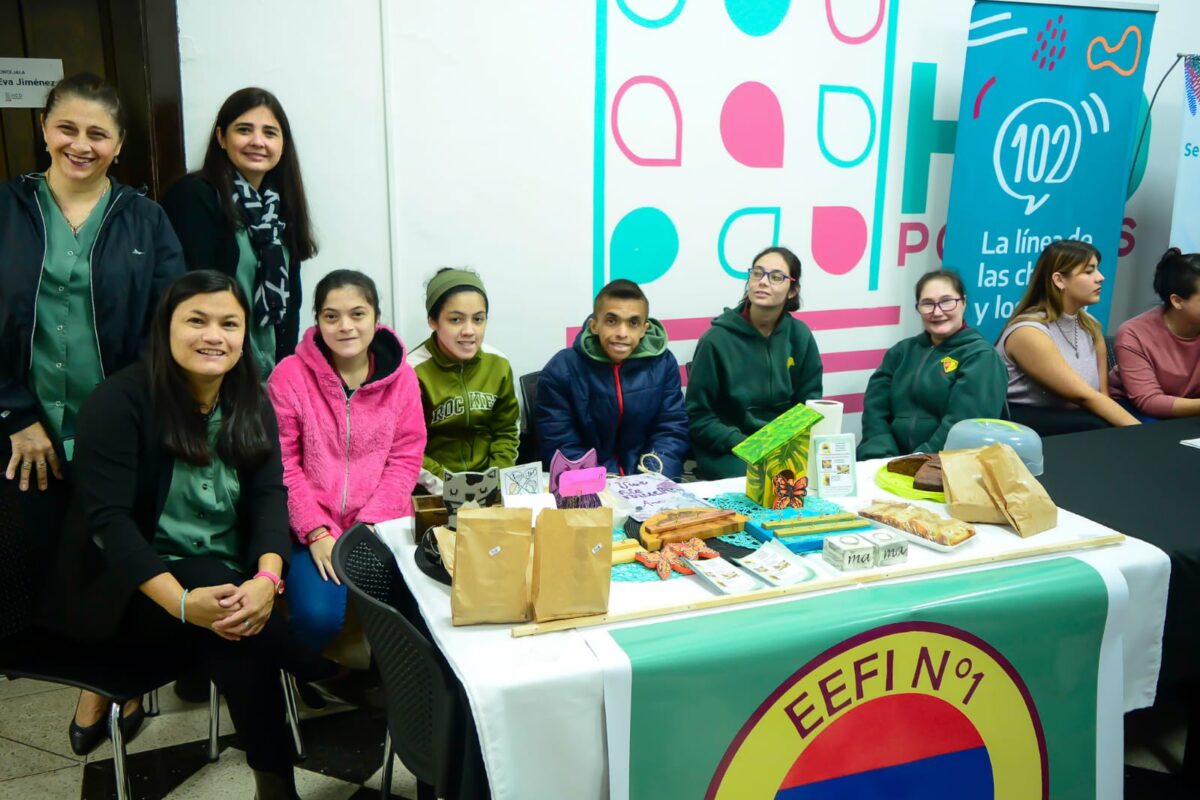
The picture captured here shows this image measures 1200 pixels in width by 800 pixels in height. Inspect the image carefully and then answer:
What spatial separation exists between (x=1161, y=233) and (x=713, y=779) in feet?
14.6

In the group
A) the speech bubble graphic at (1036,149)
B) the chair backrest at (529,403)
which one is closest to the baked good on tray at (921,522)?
the chair backrest at (529,403)

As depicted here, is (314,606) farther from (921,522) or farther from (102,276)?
(921,522)

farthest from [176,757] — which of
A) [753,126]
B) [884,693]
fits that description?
[753,126]

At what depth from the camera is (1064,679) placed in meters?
1.69

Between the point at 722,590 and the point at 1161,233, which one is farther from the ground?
the point at 1161,233

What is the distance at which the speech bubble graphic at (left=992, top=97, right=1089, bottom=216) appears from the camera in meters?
3.86

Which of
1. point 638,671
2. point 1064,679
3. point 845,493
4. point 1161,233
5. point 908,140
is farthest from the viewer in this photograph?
point 1161,233

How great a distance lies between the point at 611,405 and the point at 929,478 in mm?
1073

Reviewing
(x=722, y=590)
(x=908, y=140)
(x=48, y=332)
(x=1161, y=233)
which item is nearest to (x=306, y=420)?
(x=48, y=332)

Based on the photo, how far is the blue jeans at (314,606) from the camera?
2156 millimetres

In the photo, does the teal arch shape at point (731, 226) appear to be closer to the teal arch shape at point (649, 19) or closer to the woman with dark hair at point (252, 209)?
the teal arch shape at point (649, 19)

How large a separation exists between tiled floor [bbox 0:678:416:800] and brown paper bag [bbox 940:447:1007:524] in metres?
1.38

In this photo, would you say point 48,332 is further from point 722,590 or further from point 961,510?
point 961,510

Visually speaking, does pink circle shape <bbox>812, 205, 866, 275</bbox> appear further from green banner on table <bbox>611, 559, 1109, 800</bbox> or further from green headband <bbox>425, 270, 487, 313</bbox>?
green banner on table <bbox>611, 559, 1109, 800</bbox>
